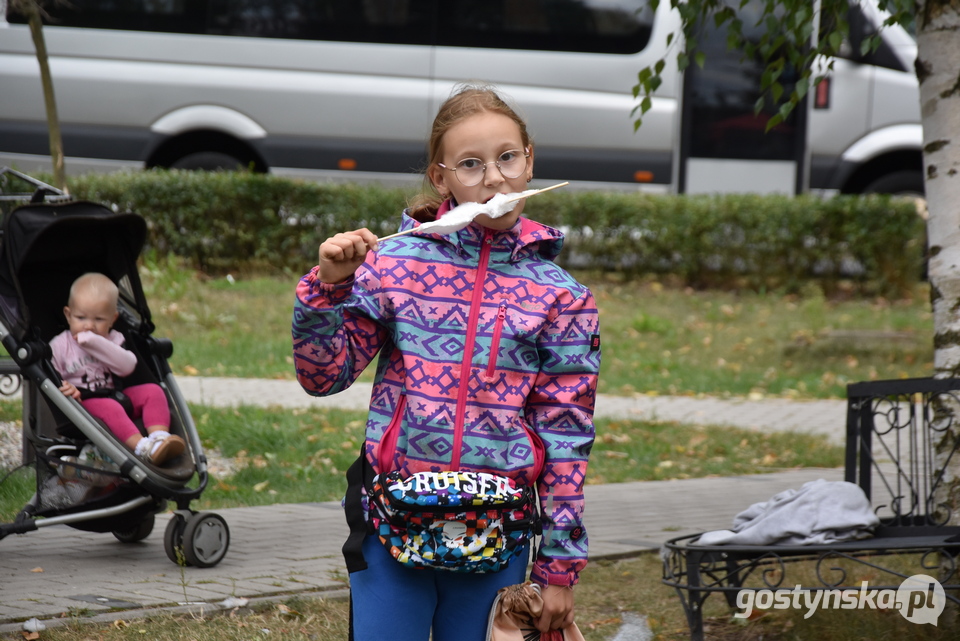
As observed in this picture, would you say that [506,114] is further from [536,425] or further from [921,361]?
[921,361]

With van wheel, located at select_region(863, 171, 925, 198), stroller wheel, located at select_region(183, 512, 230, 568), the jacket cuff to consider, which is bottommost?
stroller wheel, located at select_region(183, 512, 230, 568)

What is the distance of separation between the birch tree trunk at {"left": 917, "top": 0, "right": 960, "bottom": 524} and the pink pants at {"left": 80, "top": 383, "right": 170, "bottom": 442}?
10.5 feet

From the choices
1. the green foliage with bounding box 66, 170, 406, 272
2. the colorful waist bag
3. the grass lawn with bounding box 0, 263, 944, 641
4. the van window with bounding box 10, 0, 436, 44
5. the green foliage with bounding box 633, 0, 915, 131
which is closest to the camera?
the colorful waist bag

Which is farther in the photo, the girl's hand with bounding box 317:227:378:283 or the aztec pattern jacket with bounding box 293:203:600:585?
the aztec pattern jacket with bounding box 293:203:600:585

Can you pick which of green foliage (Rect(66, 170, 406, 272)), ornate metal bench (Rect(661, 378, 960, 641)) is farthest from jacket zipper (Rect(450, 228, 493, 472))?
green foliage (Rect(66, 170, 406, 272))

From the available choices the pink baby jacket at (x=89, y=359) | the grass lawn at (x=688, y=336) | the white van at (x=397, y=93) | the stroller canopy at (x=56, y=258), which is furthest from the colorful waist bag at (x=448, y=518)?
the white van at (x=397, y=93)

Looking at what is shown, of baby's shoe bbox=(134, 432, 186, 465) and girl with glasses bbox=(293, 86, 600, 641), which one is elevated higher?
girl with glasses bbox=(293, 86, 600, 641)

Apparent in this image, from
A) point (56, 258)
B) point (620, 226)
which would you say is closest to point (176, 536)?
point (56, 258)

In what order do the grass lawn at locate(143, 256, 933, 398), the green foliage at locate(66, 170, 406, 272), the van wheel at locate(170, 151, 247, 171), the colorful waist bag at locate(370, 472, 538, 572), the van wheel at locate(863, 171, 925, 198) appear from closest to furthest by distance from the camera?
the colorful waist bag at locate(370, 472, 538, 572)
the grass lawn at locate(143, 256, 933, 398)
the green foliage at locate(66, 170, 406, 272)
the van wheel at locate(170, 151, 247, 171)
the van wheel at locate(863, 171, 925, 198)

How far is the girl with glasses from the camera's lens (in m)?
2.45

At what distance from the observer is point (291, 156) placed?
1423cm

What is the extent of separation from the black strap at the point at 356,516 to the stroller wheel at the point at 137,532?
2786 millimetres

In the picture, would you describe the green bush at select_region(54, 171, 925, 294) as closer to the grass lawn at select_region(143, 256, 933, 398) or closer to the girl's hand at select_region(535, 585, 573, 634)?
the grass lawn at select_region(143, 256, 933, 398)

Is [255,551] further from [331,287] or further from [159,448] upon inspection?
[331,287]
